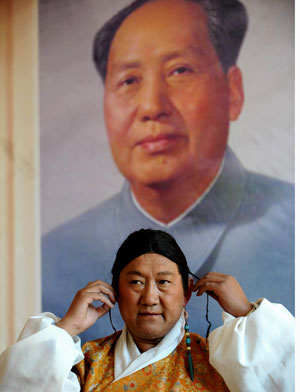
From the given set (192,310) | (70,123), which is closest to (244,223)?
(192,310)

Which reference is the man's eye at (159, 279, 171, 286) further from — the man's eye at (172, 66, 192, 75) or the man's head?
the man's eye at (172, 66, 192, 75)

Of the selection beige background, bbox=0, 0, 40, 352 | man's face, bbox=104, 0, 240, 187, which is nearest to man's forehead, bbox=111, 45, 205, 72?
man's face, bbox=104, 0, 240, 187

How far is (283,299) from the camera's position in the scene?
2.02 m

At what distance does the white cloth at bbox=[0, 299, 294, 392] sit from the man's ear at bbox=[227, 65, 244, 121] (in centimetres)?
91

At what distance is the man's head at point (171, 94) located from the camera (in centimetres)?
223

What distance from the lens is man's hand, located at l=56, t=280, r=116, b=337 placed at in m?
1.61

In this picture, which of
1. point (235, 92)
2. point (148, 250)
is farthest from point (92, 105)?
point (148, 250)

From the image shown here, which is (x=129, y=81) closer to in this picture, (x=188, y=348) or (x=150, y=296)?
(x=150, y=296)

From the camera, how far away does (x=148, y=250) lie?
5.30 ft

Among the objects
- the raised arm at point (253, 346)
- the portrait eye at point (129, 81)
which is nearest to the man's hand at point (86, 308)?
the raised arm at point (253, 346)

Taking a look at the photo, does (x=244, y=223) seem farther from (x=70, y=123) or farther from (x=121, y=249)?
(x=70, y=123)

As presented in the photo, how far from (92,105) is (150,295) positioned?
44.7 inches

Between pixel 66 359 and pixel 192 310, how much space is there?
43 centimetres

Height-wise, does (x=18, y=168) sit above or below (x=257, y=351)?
above
